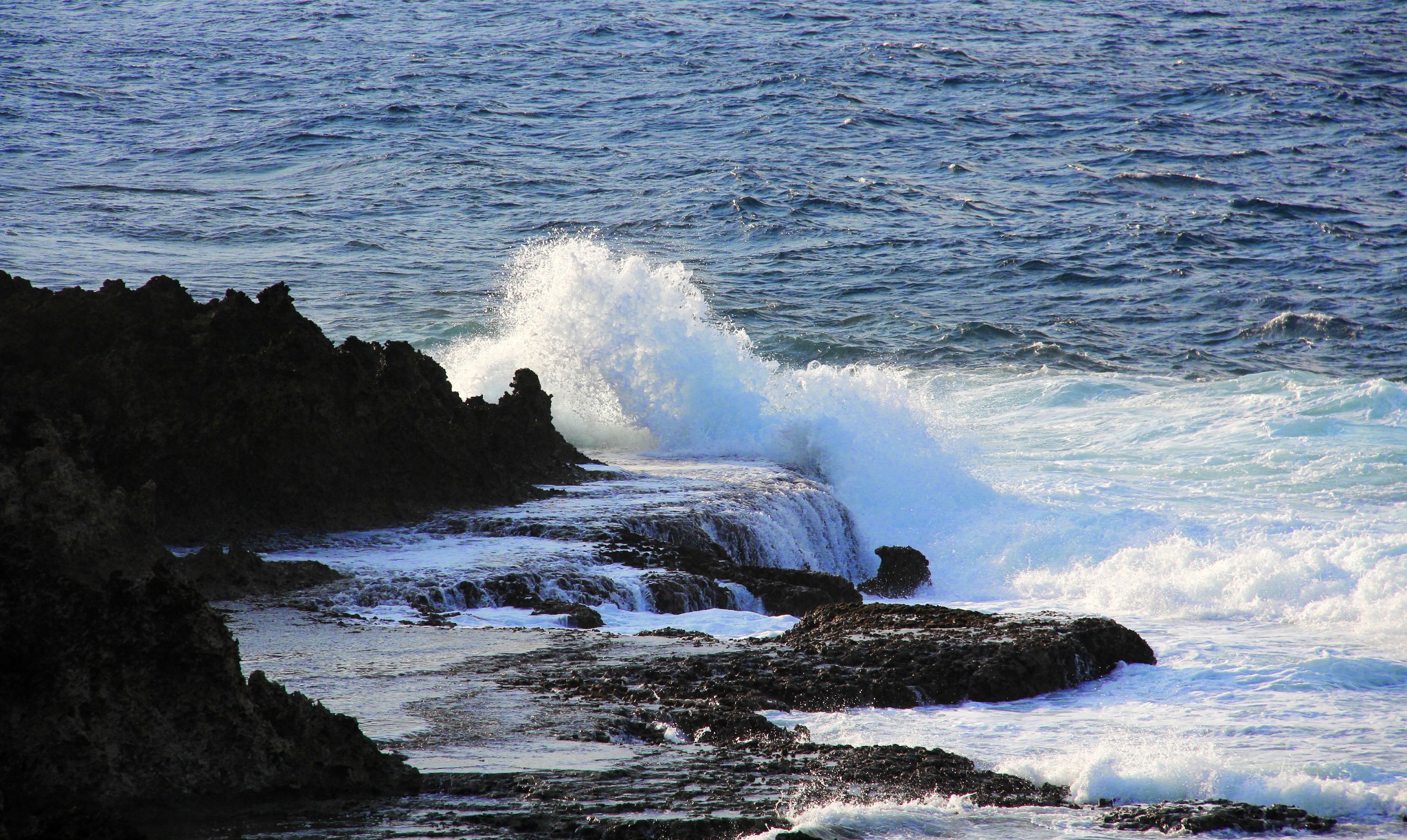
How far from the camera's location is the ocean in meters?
7.58

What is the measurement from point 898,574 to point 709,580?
2.44m

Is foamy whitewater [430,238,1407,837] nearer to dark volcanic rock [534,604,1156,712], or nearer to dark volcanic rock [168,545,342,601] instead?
dark volcanic rock [534,604,1156,712]

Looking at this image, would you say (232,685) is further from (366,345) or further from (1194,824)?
(366,345)

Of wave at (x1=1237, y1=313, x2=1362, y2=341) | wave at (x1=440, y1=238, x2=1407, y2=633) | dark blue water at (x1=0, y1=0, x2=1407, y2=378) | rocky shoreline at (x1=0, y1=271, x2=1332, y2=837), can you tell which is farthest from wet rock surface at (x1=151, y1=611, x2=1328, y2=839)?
wave at (x1=1237, y1=313, x2=1362, y2=341)

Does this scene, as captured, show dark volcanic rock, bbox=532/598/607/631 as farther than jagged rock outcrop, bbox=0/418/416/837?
Yes

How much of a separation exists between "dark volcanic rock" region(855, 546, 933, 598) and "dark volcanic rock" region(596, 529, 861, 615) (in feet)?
4.65

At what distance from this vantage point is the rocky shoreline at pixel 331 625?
11.4 feet

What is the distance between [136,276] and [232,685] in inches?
622

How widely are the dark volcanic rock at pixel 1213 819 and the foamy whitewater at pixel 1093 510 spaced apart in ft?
0.46

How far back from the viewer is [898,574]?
10.3 meters

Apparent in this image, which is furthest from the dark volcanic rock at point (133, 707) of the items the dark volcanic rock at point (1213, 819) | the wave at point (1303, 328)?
the wave at point (1303, 328)

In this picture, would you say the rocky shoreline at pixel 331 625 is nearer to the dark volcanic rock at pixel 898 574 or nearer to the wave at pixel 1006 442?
the dark volcanic rock at pixel 898 574

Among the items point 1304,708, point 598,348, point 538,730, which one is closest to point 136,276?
point 598,348

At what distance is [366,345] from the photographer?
32.6ft
